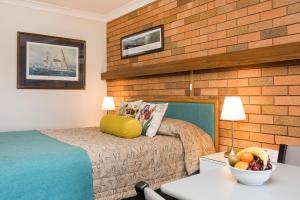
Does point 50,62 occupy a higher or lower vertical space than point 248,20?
lower

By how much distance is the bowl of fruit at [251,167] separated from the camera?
110 cm

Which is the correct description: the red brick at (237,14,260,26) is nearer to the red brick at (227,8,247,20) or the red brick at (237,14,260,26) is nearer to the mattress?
the red brick at (227,8,247,20)

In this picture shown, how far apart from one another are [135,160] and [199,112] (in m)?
0.92

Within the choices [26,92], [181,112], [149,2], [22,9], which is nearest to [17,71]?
[26,92]

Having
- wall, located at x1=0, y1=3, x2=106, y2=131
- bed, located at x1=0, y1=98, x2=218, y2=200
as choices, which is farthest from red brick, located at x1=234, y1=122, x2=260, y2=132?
wall, located at x1=0, y1=3, x2=106, y2=131

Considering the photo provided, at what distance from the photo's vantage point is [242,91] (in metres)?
2.49

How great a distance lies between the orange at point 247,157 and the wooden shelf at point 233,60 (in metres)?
1.17

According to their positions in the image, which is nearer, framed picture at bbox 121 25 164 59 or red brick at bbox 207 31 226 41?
red brick at bbox 207 31 226 41

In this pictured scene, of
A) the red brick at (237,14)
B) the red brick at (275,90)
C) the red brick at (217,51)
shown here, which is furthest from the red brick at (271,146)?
the red brick at (237,14)

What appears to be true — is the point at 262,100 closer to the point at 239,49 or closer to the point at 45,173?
the point at 239,49

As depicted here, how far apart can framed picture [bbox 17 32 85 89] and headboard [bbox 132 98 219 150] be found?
175 centimetres

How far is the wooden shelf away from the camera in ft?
6.77

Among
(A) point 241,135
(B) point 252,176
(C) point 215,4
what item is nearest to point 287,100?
(A) point 241,135

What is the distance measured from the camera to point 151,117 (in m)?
2.79
